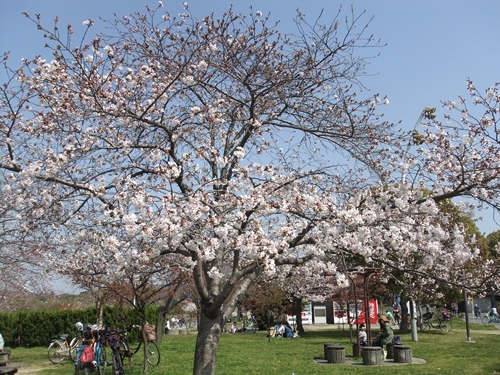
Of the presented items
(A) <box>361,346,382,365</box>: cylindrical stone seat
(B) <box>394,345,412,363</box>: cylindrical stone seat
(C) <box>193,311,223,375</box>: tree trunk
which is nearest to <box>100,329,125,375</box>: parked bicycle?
(C) <box>193,311,223,375</box>: tree trunk

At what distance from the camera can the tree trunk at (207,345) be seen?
556 centimetres

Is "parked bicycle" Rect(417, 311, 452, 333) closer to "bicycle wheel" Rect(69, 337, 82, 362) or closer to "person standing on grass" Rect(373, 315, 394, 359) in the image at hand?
"person standing on grass" Rect(373, 315, 394, 359)

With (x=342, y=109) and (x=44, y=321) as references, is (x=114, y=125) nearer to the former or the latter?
(x=342, y=109)

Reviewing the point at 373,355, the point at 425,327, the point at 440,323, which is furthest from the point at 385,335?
the point at 425,327

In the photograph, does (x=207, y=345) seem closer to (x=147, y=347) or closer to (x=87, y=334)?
(x=147, y=347)

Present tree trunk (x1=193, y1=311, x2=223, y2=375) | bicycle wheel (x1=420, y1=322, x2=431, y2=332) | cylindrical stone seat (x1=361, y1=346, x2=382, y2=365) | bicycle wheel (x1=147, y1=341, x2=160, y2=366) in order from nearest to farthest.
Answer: tree trunk (x1=193, y1=311, x2=223, y2=375) → cylindrical stone seat (x1=361, y1=346, x2=382, y2=365) → bicycle wheel (x1=147, y1=341, x2=160, y2=366) → bicycle wheel (x1=420, y1=322, x2=431, y2=332)

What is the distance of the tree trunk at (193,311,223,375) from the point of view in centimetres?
556

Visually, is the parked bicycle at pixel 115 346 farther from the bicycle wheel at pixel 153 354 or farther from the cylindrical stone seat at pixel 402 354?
the cylindrical stone seat at pixel 402 354

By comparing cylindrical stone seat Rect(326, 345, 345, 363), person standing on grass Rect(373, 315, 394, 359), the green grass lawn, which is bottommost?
the green grass lawn

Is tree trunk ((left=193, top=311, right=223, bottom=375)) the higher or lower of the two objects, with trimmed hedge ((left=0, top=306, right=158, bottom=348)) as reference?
higher

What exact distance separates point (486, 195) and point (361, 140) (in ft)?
5.17

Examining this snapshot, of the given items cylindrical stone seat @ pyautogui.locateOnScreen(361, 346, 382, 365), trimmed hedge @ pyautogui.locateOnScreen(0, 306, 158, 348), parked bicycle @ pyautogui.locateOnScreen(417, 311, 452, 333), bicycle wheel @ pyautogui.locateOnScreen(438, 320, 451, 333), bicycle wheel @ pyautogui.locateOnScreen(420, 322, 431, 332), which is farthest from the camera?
bicycle wheel @ pyautogui.locateOnScreen(420, 322, 431, 332)

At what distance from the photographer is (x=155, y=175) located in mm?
5996

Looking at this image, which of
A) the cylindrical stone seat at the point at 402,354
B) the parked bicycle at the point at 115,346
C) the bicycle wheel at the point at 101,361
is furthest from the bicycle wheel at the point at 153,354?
the cylindrical stone seat at the point at 402,354
